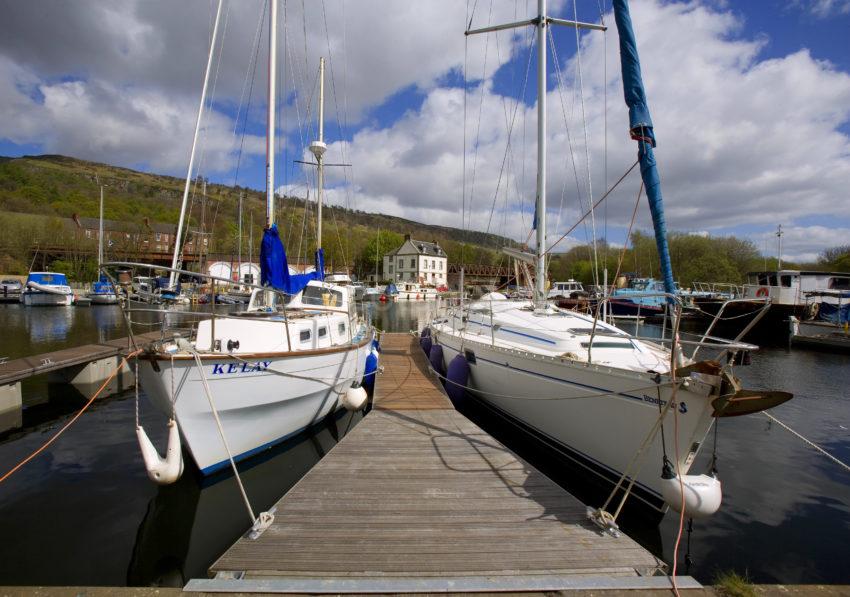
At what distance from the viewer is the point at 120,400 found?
11453 mm

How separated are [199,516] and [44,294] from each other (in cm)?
4709

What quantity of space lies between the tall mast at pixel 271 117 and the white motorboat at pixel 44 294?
43.3 metres

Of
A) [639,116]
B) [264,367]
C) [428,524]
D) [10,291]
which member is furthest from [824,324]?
[10,291]

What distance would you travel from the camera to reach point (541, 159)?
415 inches

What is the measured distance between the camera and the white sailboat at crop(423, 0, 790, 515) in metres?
4.72

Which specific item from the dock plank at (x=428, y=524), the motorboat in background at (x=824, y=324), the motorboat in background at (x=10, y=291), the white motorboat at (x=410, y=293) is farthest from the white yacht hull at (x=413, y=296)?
the dock plank at (x=428, y=524)

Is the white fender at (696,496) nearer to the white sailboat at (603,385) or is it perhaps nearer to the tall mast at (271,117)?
the white sailboat at (603,385)

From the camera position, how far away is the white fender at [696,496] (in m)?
4.39

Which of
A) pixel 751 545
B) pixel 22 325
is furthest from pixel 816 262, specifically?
pixel 22 325

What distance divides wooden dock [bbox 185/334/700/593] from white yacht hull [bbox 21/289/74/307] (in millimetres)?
46736

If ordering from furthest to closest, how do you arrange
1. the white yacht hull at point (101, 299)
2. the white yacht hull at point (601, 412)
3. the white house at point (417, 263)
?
the white house at point (417, 263) < the white yacht hull at point (101, 299) < the white yacht hull at point (601, 412)

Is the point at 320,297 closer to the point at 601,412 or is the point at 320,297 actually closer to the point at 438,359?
the point at 438,359

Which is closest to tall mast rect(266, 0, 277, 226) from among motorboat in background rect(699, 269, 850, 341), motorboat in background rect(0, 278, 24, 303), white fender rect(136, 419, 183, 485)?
white fender rect(136, 419, 183, 485)

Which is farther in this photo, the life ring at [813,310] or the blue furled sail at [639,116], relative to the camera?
the life ring at [813,310]
